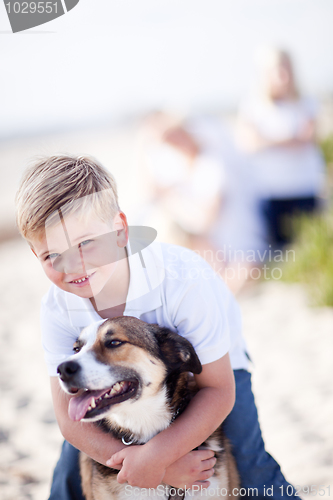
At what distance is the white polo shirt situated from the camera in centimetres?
151

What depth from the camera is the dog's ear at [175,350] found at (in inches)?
57.7

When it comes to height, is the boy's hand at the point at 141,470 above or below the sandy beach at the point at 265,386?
above

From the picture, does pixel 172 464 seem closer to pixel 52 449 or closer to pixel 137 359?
pixel 137 359

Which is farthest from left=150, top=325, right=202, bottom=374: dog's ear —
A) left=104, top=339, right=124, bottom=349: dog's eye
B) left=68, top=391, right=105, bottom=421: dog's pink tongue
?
left=68, top=391, right=105, bottom=421: dog's pink tongue

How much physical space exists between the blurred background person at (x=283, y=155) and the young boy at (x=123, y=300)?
11.2 ft

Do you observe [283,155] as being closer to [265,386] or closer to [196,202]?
[196,202]

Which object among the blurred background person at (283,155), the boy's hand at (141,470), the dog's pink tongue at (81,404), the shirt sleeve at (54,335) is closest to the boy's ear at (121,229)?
the shirt sleeve at (54,335)

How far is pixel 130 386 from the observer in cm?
144

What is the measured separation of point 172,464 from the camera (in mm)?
1501

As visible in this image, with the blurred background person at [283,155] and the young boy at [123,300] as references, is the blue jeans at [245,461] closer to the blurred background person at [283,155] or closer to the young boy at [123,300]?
the young boy at [123,300]

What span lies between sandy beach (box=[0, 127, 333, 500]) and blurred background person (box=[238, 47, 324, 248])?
37.4 inches

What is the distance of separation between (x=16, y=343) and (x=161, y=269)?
300cm

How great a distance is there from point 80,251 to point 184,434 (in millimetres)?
755

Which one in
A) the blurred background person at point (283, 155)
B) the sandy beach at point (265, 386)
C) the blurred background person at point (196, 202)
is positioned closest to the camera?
the sandy beach at point (265, 386)
